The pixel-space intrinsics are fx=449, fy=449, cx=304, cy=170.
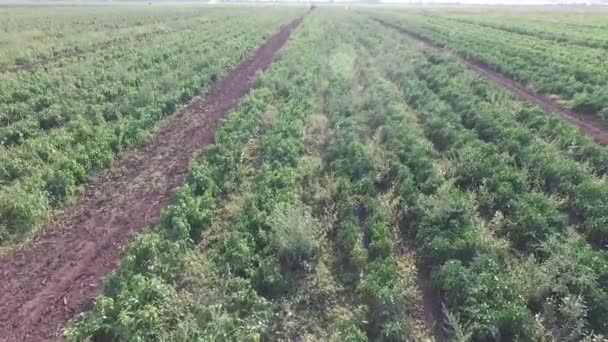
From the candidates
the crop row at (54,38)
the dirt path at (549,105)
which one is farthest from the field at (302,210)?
the crop row at (54,38)

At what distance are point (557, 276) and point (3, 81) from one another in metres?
22.8

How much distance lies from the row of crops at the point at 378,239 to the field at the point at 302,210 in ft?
0.15

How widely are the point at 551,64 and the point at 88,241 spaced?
25.4 m

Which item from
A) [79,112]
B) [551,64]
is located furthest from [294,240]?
[551,64]

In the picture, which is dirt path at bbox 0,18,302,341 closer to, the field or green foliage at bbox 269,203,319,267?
the field

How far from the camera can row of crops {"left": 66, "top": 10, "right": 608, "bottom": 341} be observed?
302 inches

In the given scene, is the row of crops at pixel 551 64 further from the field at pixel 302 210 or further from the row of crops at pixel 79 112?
the row of crops at pixel 79 112

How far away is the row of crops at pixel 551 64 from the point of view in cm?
1939

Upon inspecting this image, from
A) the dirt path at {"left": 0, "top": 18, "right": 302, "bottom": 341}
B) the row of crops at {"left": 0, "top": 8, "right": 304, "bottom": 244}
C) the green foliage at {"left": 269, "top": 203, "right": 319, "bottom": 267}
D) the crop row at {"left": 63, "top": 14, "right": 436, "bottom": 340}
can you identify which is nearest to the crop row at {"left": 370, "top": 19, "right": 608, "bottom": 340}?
the crop row at {"left": 63, "top": 14, "right": 436, "bottom": 340}

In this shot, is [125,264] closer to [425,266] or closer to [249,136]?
[425,266]

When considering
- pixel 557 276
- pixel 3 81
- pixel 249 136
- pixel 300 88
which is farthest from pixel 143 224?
pixel 3 81

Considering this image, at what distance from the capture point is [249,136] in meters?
15.6

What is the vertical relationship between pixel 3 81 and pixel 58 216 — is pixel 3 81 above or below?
above

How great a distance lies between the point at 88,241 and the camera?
1028cm
